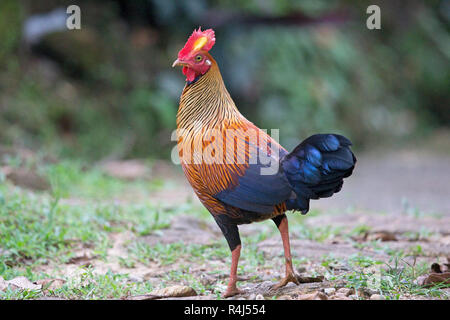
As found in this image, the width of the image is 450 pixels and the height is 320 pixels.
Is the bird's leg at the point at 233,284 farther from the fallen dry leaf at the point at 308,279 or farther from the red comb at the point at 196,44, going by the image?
→ the red comb at the point at 196,44

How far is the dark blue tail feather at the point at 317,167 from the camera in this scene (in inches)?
117

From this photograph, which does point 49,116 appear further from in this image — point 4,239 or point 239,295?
point 239,295

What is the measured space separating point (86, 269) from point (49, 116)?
549 cm

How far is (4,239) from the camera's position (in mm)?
4320

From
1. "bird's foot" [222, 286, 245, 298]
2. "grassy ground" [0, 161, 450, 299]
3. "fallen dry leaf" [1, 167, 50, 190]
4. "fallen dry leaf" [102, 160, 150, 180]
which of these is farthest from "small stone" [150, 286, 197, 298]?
"fallen dry leaf" [102, 160, 150, 180]

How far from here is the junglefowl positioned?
3.03 metres

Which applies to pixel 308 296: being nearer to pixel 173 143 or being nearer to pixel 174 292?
pixel 174 292

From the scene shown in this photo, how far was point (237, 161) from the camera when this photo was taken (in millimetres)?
3240

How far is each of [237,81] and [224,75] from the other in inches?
12.2

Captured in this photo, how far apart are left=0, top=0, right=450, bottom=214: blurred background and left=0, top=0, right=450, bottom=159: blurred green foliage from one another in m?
0.03

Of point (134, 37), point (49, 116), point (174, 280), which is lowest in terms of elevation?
point (174, 280)

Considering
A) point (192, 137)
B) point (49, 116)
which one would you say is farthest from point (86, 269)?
point (49, 116)

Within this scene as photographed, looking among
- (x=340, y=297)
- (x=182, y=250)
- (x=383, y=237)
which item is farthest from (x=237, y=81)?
(x=340, y=297)
